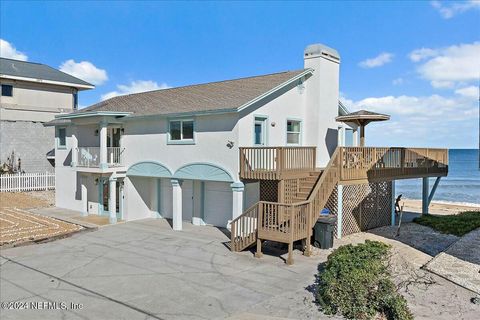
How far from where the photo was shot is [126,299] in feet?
29.1

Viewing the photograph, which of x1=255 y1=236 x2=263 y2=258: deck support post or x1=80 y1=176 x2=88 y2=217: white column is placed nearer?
x1=255 y1=236 x2=263 y2=258: deck support post

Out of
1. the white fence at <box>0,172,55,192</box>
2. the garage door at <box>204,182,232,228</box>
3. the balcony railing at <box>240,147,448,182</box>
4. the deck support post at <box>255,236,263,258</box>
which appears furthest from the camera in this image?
the white fence at <box>0,172,55,192</box>

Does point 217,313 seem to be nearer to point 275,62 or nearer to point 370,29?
point 370,29

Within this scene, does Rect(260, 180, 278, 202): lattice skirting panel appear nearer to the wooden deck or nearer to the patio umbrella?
the wooden deck

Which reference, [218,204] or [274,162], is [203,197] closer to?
[218,204]

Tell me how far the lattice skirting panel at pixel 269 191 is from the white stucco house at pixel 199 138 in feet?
1.22

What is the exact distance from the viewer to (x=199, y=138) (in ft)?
52.2

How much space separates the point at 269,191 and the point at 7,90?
23.4 metres

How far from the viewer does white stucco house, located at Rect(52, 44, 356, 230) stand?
1521cm

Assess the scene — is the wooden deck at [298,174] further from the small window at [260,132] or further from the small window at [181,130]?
the small window at [181,130]

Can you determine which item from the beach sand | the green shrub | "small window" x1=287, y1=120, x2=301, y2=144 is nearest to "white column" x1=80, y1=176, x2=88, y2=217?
"small window" x1=287, y1=120, x2=301, y2=144

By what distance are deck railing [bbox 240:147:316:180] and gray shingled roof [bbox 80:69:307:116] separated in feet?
6.28

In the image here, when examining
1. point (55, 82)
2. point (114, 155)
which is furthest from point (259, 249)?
point (55, 82)

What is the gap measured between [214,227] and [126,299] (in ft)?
28.6
